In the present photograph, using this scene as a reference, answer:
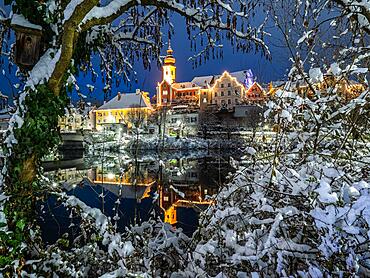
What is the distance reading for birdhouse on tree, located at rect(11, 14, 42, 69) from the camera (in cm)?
362

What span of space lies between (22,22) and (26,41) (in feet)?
0.69

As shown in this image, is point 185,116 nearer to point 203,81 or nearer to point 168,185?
point 203,81

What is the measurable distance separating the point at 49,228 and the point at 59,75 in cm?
774

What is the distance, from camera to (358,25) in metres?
3.61

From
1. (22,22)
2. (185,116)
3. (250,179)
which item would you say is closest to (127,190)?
(22,22)

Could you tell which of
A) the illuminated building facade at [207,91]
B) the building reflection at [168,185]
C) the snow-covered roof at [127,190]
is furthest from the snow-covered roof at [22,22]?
the illuminated building facade at [207,91]

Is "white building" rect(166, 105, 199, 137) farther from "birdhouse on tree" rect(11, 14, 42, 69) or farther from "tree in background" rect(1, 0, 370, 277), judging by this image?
"birdhouse on tree" rect(11, 14, 42, 69)

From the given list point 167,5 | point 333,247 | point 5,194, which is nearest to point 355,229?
point 333,247

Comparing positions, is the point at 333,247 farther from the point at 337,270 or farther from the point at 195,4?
the point at 195,4

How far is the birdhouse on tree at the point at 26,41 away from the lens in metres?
3.62

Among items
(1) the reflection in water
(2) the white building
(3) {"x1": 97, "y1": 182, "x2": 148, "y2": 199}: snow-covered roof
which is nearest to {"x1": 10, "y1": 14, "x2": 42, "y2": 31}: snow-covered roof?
(1) the reflection in water

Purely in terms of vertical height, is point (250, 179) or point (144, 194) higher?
point (250, 179)

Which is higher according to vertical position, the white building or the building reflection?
the white building

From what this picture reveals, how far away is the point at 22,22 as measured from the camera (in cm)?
362
